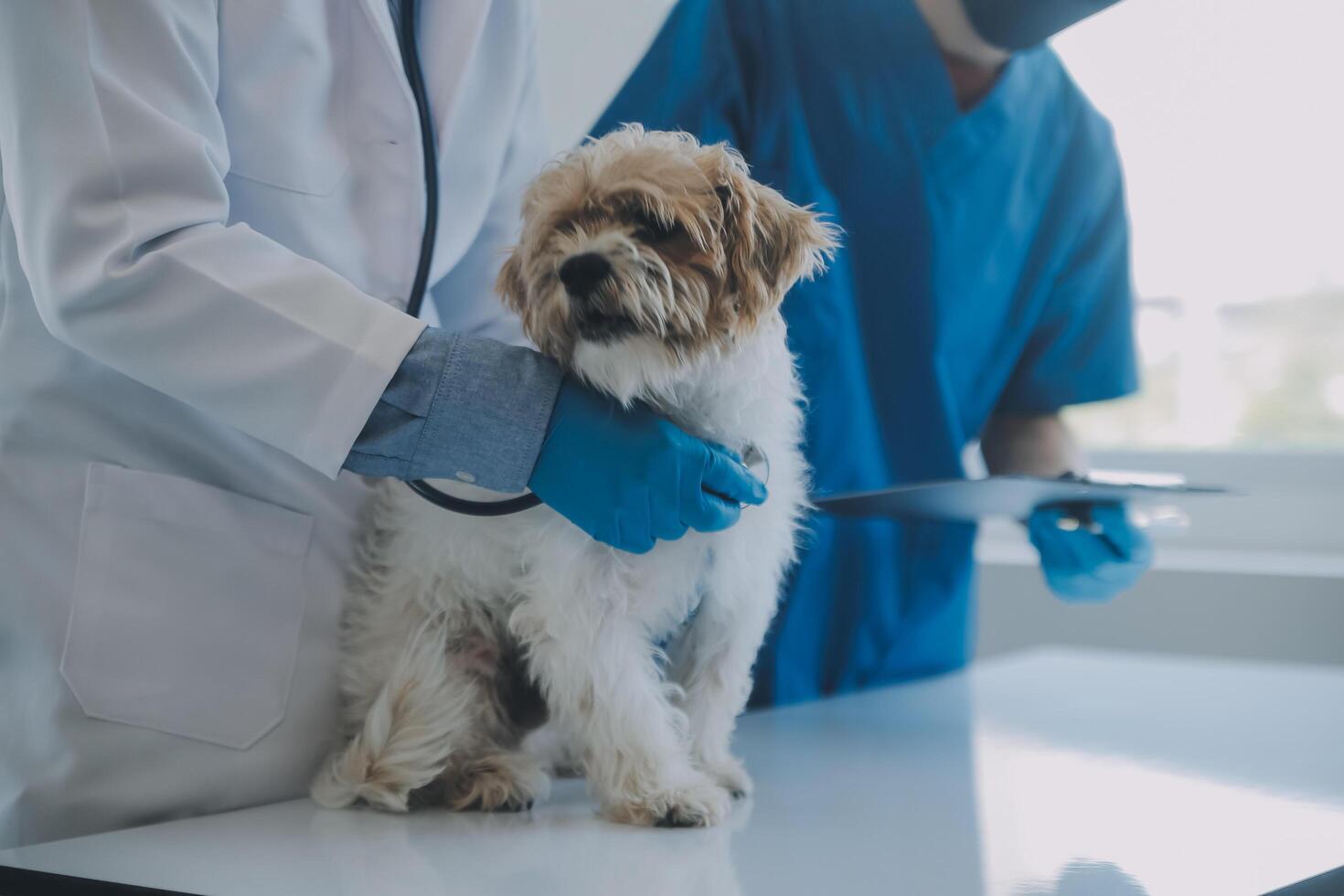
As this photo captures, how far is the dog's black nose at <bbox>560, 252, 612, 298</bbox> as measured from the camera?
3.30 ft

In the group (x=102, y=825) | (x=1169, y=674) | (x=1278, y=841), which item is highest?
(x=1278, y=841)

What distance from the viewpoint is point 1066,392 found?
195cm

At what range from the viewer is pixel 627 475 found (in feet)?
3.27

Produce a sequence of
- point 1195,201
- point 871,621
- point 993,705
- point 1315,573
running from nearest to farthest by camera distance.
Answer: point 993,705
point 871,621
point 1315,573
point 1195,201

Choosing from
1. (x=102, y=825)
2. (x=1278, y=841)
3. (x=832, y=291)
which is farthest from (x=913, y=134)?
(x=102, y=825)

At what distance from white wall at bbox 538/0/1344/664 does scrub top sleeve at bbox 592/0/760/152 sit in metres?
0.41

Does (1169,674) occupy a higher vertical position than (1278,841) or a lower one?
lower

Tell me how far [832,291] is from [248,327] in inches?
38.4

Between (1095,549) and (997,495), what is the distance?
38 centimetres

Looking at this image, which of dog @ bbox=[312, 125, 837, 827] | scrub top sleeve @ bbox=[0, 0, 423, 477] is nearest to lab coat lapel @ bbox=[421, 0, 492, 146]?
dog @ bbox=[312, 125, 837, 827]

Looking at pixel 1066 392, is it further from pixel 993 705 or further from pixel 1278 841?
pixel 1278 841

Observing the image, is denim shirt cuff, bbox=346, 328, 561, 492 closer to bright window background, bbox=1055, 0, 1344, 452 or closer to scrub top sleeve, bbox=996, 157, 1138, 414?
scrub top sleeve, bbox=996, 157, 1138, 414

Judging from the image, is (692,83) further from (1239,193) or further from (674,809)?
(1239,193)

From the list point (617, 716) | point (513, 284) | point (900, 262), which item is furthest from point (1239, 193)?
point (617, 716)
